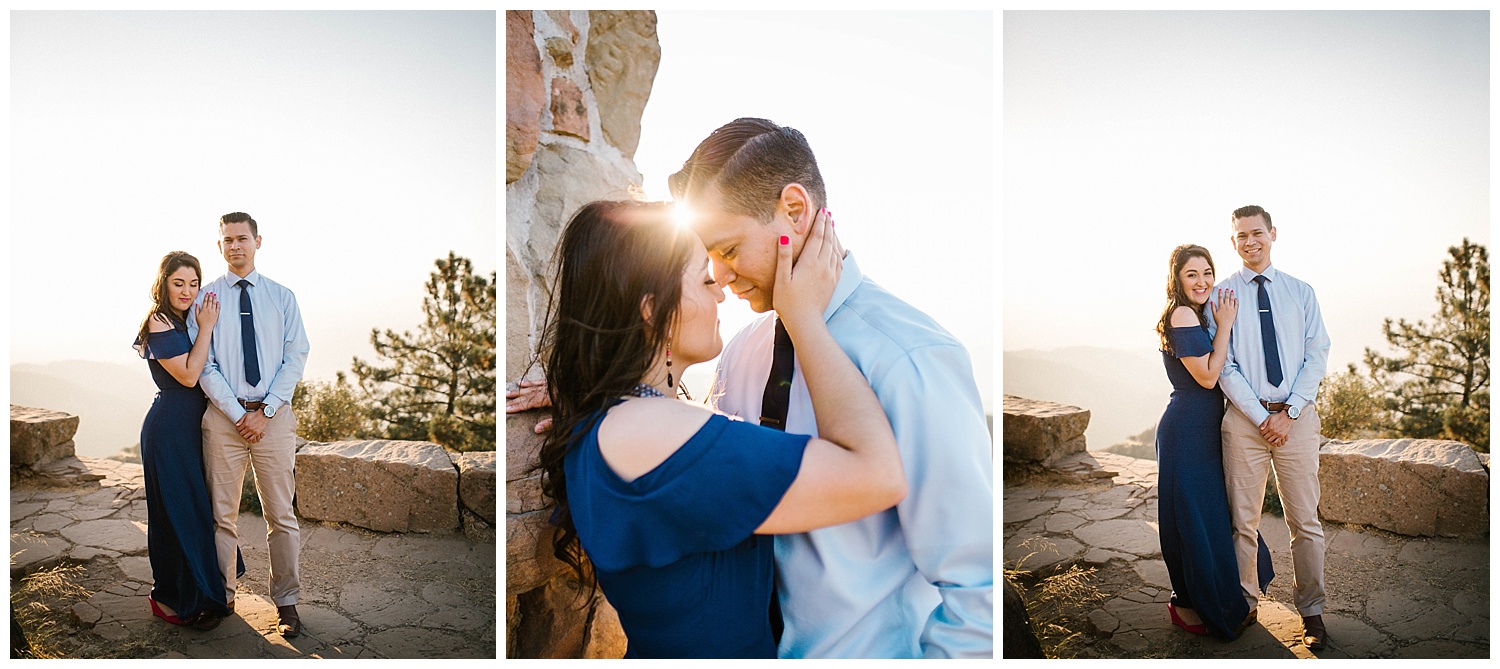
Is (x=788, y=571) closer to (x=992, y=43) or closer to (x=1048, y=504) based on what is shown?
(x=1048, y=504)

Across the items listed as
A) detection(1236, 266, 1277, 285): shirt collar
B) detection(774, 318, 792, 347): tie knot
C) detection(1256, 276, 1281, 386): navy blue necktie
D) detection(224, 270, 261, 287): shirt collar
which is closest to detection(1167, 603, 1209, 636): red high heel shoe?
detection(1256, 276, 1281, 386): navy blue necktie

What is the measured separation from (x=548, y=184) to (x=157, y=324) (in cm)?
122

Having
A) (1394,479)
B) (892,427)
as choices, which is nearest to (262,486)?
(892,427)

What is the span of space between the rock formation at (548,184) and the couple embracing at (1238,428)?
1750 mm

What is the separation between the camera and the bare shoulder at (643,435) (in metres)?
1.94

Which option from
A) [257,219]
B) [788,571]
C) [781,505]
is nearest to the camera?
[781,505]

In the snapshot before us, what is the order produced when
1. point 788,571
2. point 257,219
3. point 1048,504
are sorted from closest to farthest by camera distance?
point 788,571 < point 257,219 < point 1048,504

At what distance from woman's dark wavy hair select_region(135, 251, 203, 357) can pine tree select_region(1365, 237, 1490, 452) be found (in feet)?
11.5

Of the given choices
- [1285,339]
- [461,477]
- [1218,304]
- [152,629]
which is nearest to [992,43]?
[1218,304]

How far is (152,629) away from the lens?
9.42 feet

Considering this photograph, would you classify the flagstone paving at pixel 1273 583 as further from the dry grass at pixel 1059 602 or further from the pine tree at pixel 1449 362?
the pine tree at pixel 1449 362

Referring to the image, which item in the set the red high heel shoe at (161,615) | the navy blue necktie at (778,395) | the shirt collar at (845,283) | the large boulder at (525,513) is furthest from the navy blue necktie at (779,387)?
the red high heel shoe at (161,615)

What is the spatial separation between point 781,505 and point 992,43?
69.6 inches

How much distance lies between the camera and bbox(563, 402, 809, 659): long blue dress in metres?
1.94
